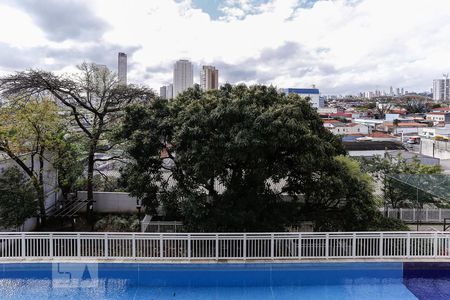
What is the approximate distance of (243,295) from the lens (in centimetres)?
959

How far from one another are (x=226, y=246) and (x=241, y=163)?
8.02 feet

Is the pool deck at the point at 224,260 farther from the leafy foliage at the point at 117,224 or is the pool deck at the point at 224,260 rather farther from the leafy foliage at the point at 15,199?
the leafy foliage at the point at 117,224

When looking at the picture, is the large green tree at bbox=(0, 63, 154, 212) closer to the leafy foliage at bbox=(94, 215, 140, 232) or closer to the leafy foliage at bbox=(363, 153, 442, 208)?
the leafy foliage at bbox=(94, 215, 140, 232)

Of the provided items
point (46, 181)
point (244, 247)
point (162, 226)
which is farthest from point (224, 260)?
point (46, 181)

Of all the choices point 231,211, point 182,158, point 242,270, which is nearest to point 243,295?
point 242,270

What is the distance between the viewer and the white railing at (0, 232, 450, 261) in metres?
10.3

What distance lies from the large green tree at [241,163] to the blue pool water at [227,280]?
141cm

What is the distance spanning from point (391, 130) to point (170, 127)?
55.6 m

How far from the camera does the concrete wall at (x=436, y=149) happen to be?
32.8 metres

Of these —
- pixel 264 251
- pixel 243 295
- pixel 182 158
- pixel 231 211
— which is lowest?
pixel 243 295

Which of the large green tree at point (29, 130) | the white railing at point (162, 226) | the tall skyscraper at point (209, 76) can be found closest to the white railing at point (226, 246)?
the white railing at point (162, 226)

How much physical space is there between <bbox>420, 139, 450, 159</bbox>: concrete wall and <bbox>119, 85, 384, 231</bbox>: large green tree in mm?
25451

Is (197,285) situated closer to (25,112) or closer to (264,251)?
(264,251)

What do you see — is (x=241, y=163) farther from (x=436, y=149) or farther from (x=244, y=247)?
(x=436, y=149)
